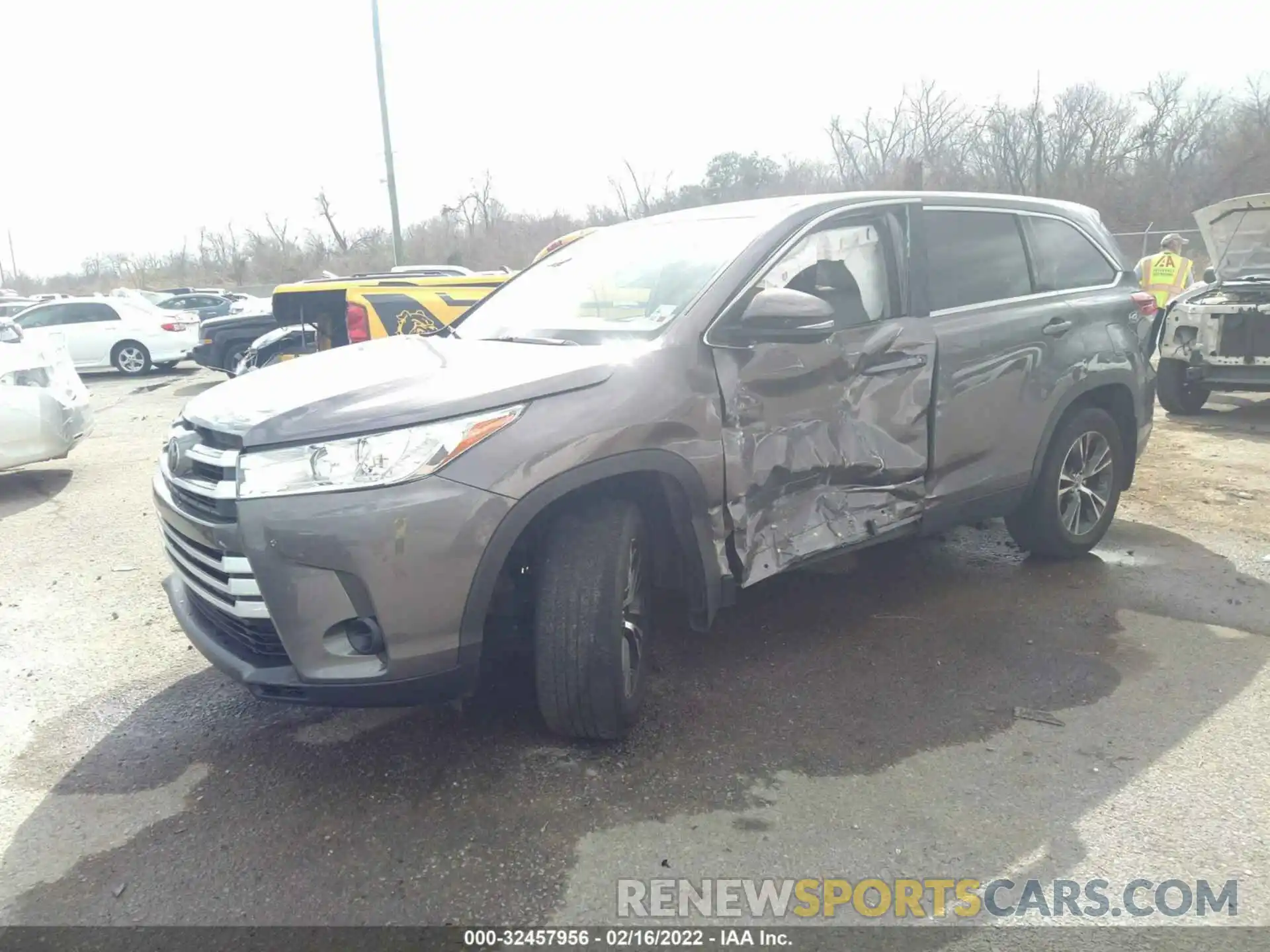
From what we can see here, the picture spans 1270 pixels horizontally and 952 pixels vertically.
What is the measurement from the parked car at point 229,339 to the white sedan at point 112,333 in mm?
4473

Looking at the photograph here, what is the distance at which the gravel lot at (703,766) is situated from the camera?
98.6 inches

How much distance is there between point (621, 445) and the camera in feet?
9.51

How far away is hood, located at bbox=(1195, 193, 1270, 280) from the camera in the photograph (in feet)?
29.3

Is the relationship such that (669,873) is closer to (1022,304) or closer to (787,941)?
(787,941)

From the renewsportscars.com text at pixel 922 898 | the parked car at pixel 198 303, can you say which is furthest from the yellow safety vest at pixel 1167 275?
the parked car at pixel 198 303

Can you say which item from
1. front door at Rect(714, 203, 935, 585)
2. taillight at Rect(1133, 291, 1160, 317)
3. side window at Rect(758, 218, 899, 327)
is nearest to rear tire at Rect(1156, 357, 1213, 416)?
taillight at Rect(1133, 291, 1160, 317)

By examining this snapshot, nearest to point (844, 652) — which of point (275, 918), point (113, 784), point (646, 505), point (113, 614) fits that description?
point (646, 505)

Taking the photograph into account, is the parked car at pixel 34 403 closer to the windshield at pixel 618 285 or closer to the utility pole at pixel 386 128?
the windshield at pixel 618 285

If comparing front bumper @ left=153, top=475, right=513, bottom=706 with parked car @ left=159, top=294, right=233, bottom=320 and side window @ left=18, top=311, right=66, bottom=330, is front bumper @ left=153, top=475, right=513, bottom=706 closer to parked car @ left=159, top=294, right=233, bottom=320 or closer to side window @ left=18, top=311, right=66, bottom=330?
side window @ left=18, top=311, right=66, bottom=330

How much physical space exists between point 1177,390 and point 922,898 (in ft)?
28.2

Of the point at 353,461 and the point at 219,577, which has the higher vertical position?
the point at 353,461

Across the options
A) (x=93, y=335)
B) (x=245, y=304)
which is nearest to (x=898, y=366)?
(x=93, y=335)

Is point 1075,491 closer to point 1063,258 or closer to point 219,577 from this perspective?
point 1063,258

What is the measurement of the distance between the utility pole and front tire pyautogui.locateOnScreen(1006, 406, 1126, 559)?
17744mm
